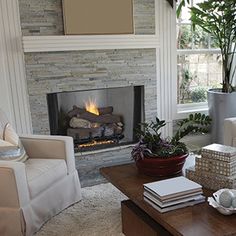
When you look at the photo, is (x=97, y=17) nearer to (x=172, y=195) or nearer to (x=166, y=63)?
(x=166, y=63)

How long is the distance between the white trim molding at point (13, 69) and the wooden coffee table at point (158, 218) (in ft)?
4.30

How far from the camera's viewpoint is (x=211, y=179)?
1793mm

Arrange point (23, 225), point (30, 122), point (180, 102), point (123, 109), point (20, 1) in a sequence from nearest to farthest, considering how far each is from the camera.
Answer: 1. point (23, 225)
2. point (20, 1)
3. point (30, 122)
4. point (123, 109)
5. point (180, 102)

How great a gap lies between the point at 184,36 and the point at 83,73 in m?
1.39

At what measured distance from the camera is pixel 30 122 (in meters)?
3.17

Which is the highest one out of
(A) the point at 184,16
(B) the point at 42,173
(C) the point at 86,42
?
(A) the point at 184,16

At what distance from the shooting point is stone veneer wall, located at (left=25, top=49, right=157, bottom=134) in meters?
3.14

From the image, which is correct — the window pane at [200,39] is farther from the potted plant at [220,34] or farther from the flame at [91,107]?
the flame at [91,107]

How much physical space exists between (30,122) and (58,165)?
906mm

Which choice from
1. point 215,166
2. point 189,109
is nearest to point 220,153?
point 215,166

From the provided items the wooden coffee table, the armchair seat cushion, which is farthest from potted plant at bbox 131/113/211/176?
the armchair seat cushion

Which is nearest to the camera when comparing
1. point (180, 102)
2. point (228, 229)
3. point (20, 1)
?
point (228, 229)

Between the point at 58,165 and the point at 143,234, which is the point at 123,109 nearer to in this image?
the point at 58,165

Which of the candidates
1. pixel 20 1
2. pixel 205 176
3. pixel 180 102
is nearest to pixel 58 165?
pixel 205 176
